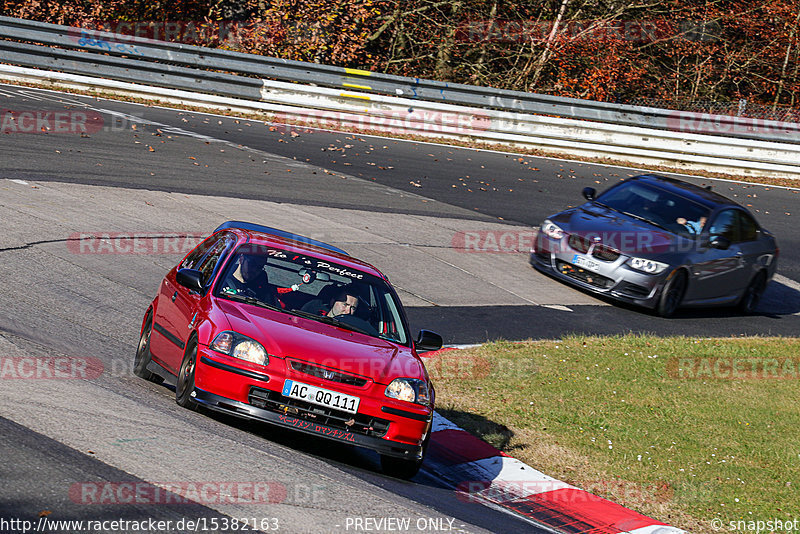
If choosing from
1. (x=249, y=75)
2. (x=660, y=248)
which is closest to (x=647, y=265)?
(x=660, y=248)

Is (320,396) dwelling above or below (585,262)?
above

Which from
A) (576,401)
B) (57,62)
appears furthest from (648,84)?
(576,401)

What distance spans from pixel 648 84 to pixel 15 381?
27118mm

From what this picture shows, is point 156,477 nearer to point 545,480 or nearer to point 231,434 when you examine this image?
point 231,434

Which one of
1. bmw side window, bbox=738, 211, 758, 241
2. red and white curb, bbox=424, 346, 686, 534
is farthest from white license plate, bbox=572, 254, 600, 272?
red and white curb, bbox=424, 346, 686, 534

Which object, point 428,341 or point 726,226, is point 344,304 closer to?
point 428,341

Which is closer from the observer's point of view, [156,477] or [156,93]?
[156,477]

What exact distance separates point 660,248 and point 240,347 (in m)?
8.86

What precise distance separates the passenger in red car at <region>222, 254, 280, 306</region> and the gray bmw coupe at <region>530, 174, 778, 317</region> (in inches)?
291

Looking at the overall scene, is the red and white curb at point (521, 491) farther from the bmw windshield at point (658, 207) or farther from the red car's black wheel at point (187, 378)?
the bmw windshield at point (658, 207)

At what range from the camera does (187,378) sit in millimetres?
7129

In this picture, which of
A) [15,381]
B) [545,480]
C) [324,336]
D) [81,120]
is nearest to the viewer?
[15,381]

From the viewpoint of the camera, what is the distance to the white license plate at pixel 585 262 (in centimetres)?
1432

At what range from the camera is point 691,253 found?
14414 mm
